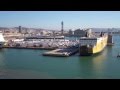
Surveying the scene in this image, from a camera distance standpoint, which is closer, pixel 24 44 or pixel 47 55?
pixel 47 55


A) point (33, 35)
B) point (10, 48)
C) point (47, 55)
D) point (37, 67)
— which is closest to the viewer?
point (37, 67)
